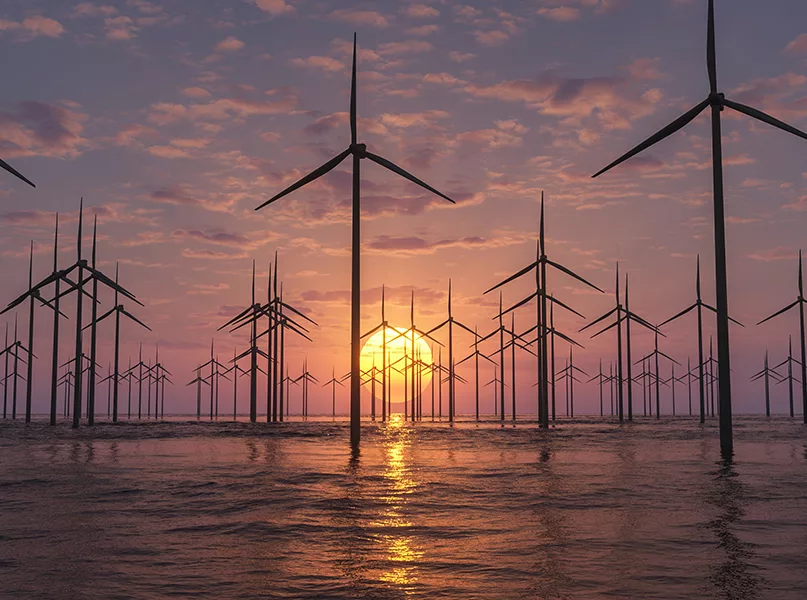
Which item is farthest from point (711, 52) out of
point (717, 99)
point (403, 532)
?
point (403, 532)

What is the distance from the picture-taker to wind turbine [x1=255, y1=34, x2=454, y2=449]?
35812 mm

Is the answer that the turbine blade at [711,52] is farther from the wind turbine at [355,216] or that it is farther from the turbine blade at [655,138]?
the wind turbine at [355,216]

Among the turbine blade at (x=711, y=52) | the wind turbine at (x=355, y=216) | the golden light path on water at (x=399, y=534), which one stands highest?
the turbine blade at (x=711, y=52)

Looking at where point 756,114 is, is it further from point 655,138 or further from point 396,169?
point 396,169

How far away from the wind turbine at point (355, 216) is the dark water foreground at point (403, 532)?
10374mm

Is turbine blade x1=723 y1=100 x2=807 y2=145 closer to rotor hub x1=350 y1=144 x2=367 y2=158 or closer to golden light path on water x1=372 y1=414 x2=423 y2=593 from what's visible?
rotor hub x1=350 y1=144 x2=367 y2=158

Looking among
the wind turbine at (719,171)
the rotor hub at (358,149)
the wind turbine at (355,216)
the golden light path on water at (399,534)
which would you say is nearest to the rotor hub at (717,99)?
the wind turbine at (719,171)

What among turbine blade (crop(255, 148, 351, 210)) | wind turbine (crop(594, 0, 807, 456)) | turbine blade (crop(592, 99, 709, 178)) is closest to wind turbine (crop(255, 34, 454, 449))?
turbine blade (crop(255, 148, 351, 210))

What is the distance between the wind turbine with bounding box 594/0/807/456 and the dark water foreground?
20.4 ft

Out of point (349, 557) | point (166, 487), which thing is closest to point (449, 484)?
point (166, 487)

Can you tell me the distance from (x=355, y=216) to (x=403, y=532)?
26.1m

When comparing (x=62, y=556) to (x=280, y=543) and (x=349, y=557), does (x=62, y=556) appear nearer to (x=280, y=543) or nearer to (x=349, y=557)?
(x=280, y=543)

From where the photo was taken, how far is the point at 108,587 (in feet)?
28.7

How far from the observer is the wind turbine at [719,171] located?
30.7m
